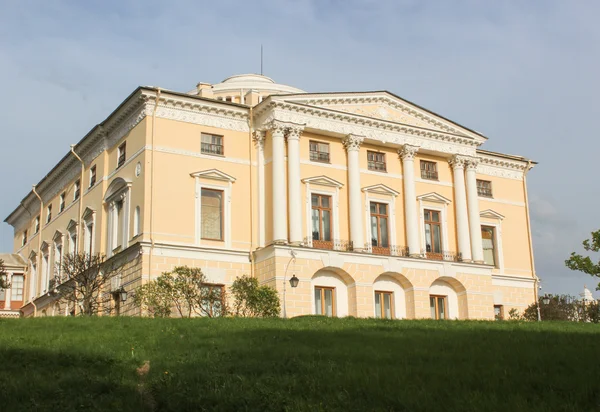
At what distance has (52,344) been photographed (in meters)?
20.6

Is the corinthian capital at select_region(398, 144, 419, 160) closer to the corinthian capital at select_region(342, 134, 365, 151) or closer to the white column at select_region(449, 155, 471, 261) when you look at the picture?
the corinthian capital at select_region(342, 134, 365, 151)

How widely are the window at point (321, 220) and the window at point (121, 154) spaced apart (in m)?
9.42

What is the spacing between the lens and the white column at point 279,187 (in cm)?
3769

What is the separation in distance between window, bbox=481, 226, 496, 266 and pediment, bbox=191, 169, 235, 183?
626 inches

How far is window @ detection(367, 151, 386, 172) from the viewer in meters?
42.3

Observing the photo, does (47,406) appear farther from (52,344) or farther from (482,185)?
(482,185)

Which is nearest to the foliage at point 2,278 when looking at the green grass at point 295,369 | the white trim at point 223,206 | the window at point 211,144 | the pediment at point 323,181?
the white trim at point 223,206

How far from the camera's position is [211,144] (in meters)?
39.5

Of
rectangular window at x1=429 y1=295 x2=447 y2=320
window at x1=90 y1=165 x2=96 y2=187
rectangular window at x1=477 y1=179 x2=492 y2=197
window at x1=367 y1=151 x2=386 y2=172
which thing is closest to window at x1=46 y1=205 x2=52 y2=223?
window at x1=90 y1=165 x2=96 y2=187

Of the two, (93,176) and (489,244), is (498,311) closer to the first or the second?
(489,244)

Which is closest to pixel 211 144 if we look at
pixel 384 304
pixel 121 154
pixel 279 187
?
pixel 279 187

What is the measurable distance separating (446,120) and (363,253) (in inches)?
370

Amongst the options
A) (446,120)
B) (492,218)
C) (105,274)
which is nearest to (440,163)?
(446,120)

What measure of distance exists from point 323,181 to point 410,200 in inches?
191
